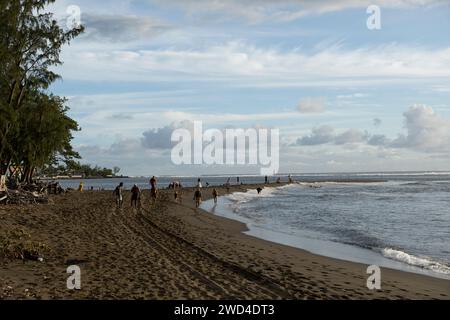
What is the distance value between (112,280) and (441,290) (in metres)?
8.92

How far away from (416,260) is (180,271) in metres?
10.0

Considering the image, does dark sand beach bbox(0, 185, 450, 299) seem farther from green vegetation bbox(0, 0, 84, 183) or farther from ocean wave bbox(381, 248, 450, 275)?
green vegetation bbox(0, 0, 84, 183)

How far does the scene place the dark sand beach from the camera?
1029cm

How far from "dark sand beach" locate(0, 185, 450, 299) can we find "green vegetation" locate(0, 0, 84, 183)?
1016cm

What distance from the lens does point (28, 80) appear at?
3081 cm

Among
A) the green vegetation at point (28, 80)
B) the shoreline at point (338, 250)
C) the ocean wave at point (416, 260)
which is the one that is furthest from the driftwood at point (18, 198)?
the ocean wave at point (416, 260)

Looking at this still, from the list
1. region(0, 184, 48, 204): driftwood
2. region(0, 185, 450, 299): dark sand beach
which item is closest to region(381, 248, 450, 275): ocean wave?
region(0, 185, 450, 299): dark sand beach

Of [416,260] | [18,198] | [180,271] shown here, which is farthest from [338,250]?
[18,198]

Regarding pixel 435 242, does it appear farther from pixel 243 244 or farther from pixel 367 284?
pixel 367 284

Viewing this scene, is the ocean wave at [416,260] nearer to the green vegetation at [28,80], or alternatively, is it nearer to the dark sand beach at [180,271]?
the dark sand beach at [180,271]
